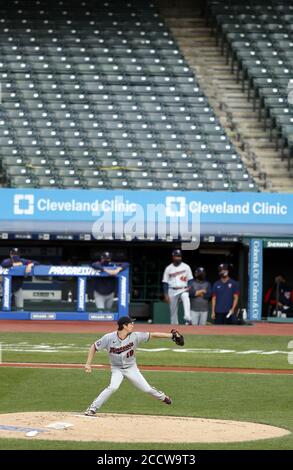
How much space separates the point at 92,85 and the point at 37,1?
610 centimetres

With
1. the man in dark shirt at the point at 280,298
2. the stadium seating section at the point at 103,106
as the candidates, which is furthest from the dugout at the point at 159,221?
the stadium seating section at the point at 103,106

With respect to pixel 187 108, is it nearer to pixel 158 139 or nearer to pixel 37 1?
pixel 158 139

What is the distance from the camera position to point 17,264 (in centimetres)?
2958

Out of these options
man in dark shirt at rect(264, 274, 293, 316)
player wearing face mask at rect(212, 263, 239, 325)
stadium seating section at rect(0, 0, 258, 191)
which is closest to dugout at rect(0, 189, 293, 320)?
man in dark shirt at rect(264, 274, 293, 316)

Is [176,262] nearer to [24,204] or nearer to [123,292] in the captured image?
[123,292]

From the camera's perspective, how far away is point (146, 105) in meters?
36.6

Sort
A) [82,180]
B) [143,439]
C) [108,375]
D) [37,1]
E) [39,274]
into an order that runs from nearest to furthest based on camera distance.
→ [143,439] → [108,375] → [39,274] → [82,180] → [37,1]

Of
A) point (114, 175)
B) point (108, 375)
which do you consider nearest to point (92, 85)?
point (114, 175)

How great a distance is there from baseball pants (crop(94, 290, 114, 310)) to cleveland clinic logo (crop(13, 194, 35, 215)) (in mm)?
2819

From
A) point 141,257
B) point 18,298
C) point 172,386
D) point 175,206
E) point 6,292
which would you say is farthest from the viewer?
point 141,257

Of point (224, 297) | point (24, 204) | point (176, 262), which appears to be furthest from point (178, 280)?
point (24, 204)

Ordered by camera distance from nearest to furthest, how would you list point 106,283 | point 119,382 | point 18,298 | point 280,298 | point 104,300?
1. point 119,382
2. point 106,283
3. point 18,298
4. point 104,300
5. point 280,298

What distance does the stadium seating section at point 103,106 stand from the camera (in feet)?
108

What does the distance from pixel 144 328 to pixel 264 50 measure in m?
14.5
